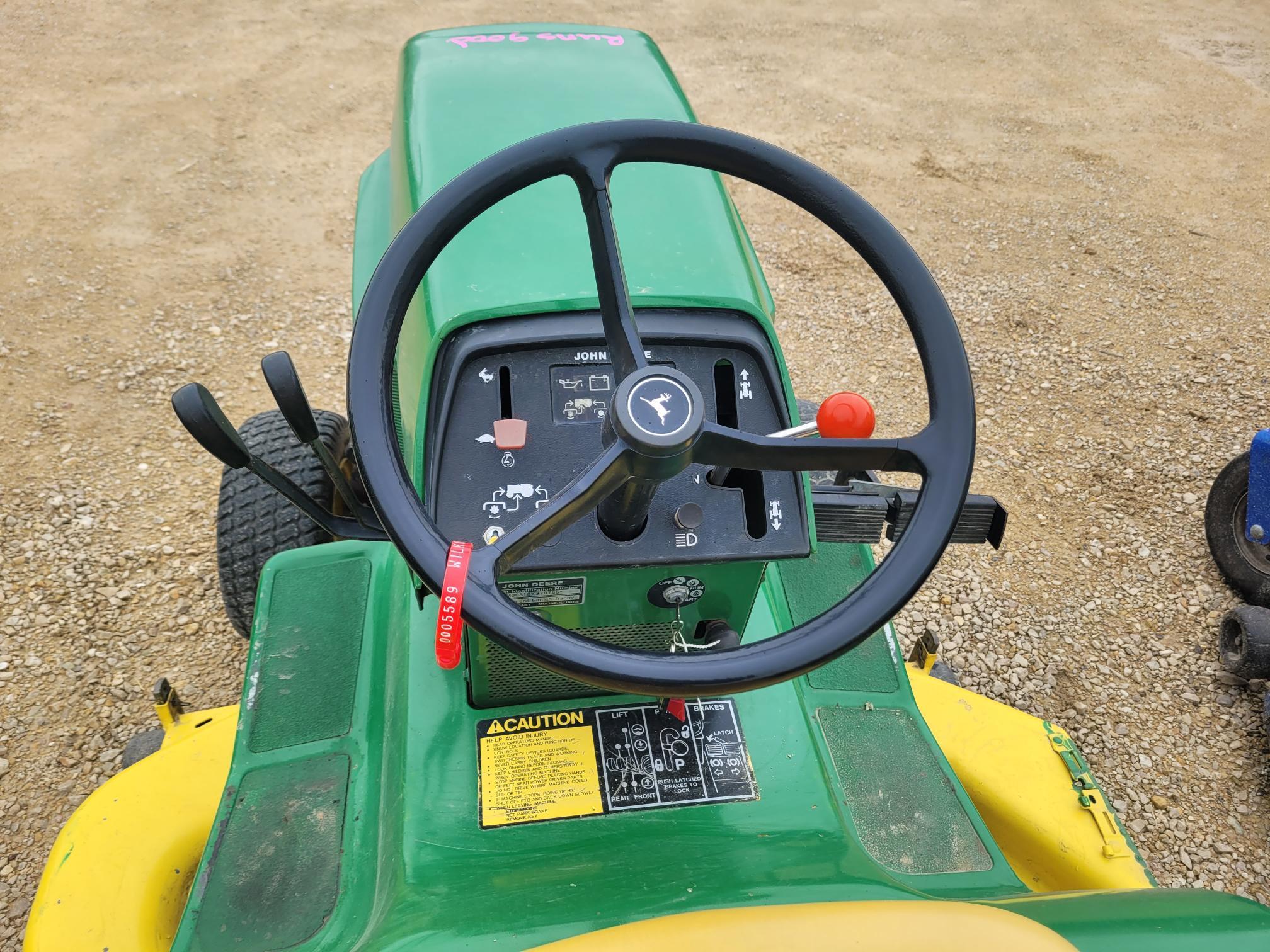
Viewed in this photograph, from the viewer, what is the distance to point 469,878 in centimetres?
114

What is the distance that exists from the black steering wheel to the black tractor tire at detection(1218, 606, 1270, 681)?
1.90 meters

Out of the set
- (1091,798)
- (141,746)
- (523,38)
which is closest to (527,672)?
(1091,798)

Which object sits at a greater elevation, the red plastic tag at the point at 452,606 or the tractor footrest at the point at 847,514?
the red plastic tag at the point at 452,606

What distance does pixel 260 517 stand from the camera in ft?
6.21

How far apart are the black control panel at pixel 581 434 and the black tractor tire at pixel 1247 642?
1888 millimetres

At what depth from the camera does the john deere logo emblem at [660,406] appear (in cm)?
82

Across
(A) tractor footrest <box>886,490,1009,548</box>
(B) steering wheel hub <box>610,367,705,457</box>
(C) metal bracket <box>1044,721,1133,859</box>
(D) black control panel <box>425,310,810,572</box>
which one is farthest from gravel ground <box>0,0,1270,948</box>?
(B) steering wheel hub <box>610,367,705,457</box>

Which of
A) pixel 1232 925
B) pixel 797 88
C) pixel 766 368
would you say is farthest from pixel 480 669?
pixel 797 88

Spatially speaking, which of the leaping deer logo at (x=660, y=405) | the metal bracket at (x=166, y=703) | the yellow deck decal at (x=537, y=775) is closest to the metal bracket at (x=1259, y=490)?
the yellow deck decal at (x=537, y=775)

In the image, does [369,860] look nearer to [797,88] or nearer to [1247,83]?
[797,88]

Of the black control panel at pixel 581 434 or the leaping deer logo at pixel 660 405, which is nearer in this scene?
the leaping deer logo at pixel 660 405

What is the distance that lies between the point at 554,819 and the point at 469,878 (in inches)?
5.6

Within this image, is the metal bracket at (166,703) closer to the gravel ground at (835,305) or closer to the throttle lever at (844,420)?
the gravel ground at (835,305)

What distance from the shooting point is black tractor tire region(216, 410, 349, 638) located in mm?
1882
